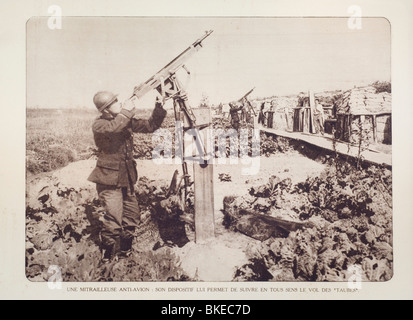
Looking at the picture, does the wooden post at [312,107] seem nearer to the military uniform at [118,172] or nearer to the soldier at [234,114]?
the soldier at [234,114]

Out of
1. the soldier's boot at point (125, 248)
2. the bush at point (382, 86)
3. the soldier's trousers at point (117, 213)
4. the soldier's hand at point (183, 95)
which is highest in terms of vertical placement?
the bush at point (382, 86)

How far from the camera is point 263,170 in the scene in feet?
8.90

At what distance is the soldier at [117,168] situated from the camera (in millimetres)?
2652

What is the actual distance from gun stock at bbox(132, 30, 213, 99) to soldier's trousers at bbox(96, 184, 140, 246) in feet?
2.29

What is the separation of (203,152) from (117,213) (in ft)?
2.46

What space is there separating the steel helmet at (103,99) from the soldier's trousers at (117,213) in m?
0.56

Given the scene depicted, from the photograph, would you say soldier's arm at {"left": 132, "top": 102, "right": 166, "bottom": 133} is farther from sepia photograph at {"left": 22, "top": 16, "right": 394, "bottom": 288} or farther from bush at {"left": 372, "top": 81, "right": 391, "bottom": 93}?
bush at {"left": 372, "top": 81, "right": 391, "bottom": 93}

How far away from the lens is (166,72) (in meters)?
2.67

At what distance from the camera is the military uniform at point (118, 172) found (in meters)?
2.65

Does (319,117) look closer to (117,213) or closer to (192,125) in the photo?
(192,125)

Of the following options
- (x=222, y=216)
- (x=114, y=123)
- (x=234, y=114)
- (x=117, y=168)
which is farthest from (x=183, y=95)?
(x=222, y=216)

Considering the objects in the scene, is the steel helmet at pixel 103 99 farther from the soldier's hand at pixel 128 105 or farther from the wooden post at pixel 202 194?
the wooden post at pixel 202 194

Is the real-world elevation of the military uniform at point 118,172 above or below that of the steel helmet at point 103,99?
below

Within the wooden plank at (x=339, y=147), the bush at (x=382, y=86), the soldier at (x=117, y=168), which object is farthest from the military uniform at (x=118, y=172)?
the bush at (x=382, y=86)
